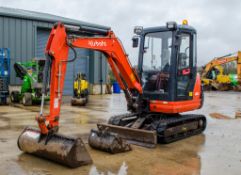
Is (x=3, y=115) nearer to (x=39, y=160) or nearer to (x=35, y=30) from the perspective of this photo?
(x=39, y=160)

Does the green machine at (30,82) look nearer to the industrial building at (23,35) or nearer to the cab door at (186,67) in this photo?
the industrial building at (23,35)

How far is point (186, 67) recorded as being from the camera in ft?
26.1

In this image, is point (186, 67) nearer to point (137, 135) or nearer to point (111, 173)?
point (137, 135)

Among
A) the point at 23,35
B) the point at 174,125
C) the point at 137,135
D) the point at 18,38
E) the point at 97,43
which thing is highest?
the point at 23,35

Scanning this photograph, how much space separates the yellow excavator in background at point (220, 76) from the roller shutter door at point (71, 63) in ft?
40.4

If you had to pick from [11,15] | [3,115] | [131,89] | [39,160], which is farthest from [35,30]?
[39,160]

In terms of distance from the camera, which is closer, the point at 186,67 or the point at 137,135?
the point at 137,135

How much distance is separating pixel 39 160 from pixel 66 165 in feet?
2.07

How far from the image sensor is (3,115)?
1116 cm

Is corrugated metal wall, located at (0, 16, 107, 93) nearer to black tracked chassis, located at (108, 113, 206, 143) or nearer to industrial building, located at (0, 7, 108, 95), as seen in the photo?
industrial building, located at (0, 7, 108, 95)

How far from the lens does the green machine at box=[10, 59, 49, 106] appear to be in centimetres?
1409

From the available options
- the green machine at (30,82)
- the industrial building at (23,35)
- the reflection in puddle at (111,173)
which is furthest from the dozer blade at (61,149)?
the industrial building at (23,35)

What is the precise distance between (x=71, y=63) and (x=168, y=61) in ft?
43.9

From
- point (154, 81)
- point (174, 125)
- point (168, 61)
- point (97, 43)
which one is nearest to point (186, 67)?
point (168, 61)
